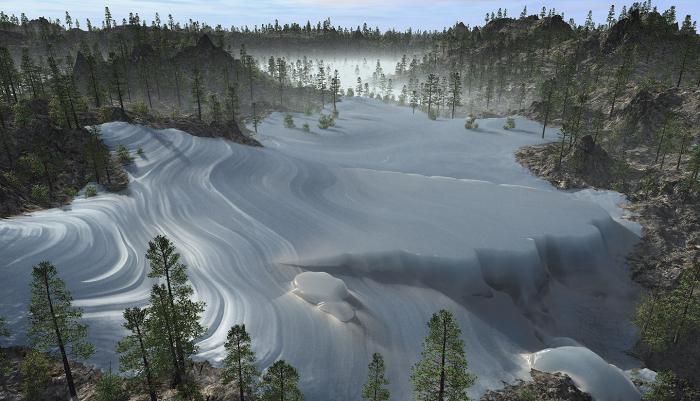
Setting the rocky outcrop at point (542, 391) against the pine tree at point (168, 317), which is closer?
the pine tree at point (168, 317)

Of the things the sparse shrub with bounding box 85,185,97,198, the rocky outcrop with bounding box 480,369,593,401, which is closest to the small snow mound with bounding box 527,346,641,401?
the rocky outcrop with bounding box 480,369,593,401

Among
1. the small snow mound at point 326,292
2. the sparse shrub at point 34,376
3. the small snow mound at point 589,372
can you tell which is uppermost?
the sparse shrub at point 34,376

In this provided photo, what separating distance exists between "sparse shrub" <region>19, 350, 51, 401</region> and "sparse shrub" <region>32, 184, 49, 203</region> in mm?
29758

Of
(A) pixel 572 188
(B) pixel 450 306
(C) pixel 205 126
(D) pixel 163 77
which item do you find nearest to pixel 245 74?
(D) pixel 163 77

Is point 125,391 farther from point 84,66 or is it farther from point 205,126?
point 84,66

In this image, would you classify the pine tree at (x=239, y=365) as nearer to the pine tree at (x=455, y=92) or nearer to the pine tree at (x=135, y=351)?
the pine tree at (x=135, y=351)

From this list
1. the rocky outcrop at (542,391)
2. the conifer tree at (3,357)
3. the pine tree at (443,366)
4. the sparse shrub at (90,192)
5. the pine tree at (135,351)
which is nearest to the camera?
the pine tree at (443,366)

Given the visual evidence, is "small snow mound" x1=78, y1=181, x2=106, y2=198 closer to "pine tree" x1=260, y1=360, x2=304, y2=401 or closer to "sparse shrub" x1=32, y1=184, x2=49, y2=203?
"sparse shrub" x1=32, y1=184, x2=49, y2=203

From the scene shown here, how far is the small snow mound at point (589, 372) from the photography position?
113 feet

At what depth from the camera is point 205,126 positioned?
80062 millimetres

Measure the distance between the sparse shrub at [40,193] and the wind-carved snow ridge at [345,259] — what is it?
361cm

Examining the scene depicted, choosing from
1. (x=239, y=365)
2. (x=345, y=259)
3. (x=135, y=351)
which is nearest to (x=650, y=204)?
(x=345, y=259)

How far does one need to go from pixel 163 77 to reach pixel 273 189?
357ft

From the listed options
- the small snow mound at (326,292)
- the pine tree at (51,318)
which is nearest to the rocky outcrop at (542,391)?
the small snow mound at (326,292)
